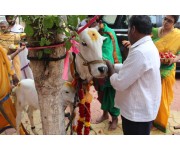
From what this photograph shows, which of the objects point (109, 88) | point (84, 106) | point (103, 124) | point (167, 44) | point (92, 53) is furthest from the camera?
point (103, 124)

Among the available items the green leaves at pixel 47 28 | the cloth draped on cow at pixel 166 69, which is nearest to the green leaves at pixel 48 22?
the green leaves at pixel 47 28

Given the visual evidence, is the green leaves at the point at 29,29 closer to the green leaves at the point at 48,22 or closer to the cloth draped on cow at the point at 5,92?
the green leaves at the point at 48,22

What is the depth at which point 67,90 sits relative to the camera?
2.52 m

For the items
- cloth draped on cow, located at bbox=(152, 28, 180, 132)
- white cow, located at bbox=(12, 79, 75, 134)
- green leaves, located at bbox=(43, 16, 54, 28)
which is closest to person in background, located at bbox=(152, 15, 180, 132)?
cloth draped on cow, located at bbox=(152, 28, 180, 132)

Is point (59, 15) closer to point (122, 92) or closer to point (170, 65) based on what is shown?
point (122, 92)

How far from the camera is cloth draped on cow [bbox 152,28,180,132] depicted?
310cm

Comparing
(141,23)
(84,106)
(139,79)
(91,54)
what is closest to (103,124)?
(84,106)

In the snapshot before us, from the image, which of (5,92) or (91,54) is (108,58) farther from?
(5,92)

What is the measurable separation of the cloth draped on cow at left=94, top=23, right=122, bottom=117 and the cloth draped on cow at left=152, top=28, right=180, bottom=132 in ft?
1.72

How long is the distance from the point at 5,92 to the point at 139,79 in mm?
1325

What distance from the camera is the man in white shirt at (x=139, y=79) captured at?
1.85 metres

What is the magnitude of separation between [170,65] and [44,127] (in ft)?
6.72

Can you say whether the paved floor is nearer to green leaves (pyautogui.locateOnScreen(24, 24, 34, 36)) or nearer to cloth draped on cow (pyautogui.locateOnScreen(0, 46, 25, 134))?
cloth draped on cow (pyautogui.locateOnScreen(0, 46, 25, 134))

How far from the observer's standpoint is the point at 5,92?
2.47 meters
